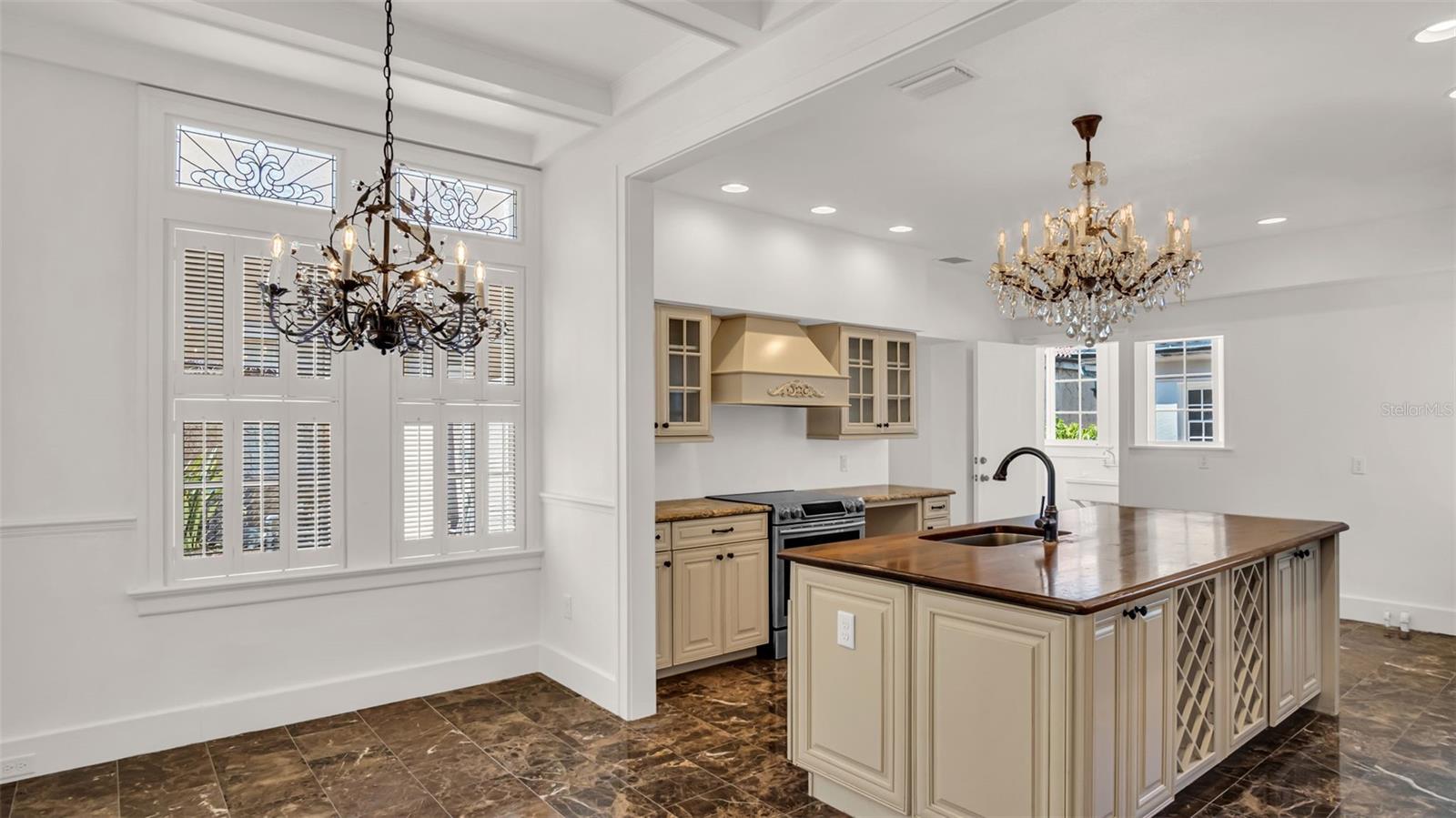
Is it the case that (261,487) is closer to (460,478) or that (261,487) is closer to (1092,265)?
(460,478)

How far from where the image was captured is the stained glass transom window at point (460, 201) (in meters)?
4.11

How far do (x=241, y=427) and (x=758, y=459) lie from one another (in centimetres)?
311

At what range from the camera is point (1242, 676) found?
3.28m

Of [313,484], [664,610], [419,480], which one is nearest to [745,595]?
[664,610]

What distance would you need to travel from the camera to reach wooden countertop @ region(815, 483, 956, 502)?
5430 mm

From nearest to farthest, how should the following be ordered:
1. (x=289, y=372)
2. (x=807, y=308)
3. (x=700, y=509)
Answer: (x=289, y=372)
(x=700, y=509)
(x=807, y=308)

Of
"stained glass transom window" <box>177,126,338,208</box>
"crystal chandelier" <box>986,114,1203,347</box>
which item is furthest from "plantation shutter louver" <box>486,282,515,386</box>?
"crystal chandelier" <box>986,114,1203,347</box>

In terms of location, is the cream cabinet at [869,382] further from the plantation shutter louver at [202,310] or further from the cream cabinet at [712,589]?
the plantation shutter louver at [202,310]

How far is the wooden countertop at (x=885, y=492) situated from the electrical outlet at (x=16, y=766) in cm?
420

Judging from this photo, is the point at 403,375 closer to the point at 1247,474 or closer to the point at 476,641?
the point at 476,641

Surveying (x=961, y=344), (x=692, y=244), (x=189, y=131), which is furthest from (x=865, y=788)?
(x=961, y=344)

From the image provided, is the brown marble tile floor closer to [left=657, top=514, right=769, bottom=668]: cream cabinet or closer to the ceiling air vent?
[left=657, top=514, right=769, bottom=668]: cream cabinet

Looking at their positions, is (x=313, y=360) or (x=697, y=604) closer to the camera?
(x=313, y=360)

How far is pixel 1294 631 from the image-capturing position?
3660 millimetres
